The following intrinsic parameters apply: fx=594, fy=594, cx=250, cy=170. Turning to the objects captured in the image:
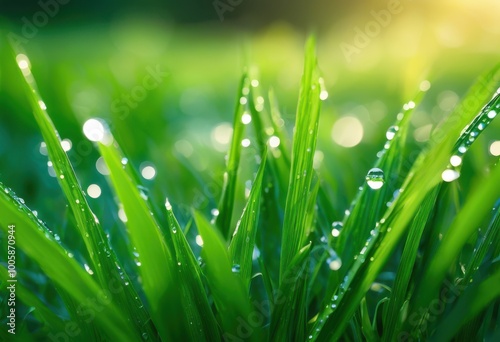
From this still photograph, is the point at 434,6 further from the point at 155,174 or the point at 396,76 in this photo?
the point at 155,174

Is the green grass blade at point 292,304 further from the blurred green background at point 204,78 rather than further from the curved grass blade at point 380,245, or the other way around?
the blurred green background at point 204,78

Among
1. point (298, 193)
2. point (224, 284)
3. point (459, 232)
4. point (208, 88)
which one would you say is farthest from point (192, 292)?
point (208, 88)

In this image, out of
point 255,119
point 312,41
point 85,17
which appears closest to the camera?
point 312,41

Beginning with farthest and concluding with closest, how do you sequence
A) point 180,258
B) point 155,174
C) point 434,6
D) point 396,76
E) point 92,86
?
point 434,6, point 396,76, point 92,86, point 155,174, point 180,258

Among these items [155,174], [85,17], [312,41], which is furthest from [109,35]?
[312,41]

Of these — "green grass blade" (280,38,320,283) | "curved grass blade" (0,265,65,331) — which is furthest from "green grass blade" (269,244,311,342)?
"curved grass blade" (0,265,65,331)

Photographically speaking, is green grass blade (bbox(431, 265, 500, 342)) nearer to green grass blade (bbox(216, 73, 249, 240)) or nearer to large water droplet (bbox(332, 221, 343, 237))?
large water droplet (bbox(332, 221, 343, 237))

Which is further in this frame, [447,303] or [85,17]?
[85,17]

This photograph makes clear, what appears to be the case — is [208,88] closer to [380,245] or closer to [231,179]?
[231,179]
